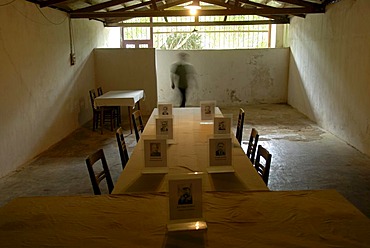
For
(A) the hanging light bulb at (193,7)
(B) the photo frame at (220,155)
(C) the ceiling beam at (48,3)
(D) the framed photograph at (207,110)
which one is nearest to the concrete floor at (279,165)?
(D) the framed photograph at (207,110)

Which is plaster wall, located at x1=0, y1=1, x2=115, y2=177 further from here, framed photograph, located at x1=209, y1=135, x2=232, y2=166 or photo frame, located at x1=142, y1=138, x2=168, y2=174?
framed photograph, located at x1=209, y1=135, x2=232, y2=166

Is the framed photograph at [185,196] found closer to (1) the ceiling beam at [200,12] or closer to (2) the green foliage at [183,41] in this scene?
(1) the ceiling beam at [200,12]

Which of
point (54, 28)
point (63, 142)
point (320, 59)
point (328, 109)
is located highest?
point (54, 28)

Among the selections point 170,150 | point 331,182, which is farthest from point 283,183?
point 170,150

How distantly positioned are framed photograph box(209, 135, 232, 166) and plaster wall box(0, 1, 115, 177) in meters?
3.28

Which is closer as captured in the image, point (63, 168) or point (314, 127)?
point (63, 168)

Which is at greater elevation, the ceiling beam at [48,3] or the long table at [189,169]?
the ceiling beam at [48,3]

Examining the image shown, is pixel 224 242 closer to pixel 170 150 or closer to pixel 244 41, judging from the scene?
pixel 170 150

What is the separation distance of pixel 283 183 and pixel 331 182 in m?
0.57

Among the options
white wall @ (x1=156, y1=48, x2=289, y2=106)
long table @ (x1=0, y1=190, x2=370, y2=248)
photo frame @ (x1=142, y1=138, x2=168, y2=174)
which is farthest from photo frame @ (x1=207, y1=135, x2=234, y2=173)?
white wall @ (x1=156, y1=48, x2=289, y2=106)

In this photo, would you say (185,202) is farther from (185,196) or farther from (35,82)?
(35,82)

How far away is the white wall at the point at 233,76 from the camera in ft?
32.9

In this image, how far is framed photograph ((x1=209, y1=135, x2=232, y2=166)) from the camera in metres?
2.29

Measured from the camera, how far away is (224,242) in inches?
54.7
